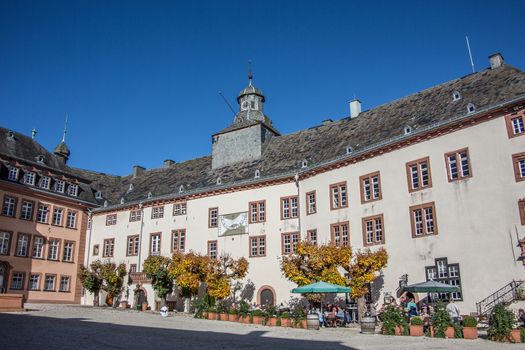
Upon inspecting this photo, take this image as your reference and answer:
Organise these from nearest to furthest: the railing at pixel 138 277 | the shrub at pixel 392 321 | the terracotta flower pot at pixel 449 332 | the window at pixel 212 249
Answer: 1. the terracotta flower pot at pixel 449 332
2. the shrub at pixel 392 321
3. the window at pixel 212 249
4. the railing at pixel 138 277

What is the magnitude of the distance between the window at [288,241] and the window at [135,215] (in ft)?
49.0

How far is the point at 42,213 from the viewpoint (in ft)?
134

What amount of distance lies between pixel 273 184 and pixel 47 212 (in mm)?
20725

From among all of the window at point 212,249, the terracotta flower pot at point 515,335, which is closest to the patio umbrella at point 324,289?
the terracotta flower pot at point 515,335

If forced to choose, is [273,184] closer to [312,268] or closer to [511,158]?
[312,268]

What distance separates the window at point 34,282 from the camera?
126ft

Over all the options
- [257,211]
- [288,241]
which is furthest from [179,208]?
[288,241]

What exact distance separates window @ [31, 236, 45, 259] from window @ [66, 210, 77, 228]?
10.4ft

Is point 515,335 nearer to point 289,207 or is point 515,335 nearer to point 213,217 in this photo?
point 289,207

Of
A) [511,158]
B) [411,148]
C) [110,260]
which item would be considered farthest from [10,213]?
[511,158]

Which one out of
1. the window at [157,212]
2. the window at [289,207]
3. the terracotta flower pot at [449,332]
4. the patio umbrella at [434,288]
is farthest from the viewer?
the window at [157,212]

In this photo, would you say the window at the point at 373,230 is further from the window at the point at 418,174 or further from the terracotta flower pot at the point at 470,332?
the terracotta flower pot at the point at 470,332

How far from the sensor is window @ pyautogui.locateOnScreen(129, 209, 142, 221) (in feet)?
137

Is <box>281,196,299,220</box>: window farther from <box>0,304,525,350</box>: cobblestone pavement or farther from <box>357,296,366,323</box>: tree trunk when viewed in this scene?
<box>0,304,525,350</box>: cobblestone pavement
